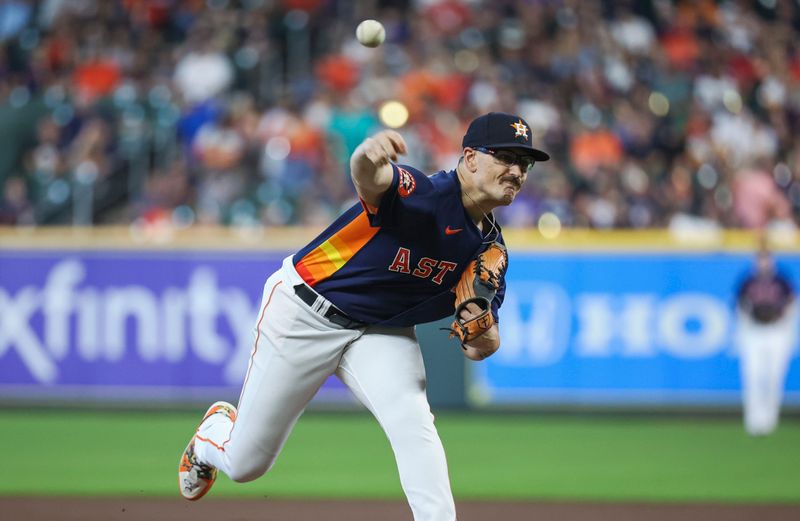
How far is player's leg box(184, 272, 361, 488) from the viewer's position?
571 centimetres

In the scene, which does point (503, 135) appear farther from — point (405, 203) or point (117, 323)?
point (117, 323)

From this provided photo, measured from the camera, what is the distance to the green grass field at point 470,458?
28.1 feet

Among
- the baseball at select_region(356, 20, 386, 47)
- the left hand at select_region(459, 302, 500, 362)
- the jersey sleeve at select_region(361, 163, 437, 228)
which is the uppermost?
the baseball at select_region(356, 20, 386, 47)

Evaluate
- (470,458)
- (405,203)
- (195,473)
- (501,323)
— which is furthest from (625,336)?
(405,203)

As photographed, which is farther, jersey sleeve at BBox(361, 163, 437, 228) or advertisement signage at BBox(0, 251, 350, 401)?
advertisement signage at BBox(0, 251, 350, 401)

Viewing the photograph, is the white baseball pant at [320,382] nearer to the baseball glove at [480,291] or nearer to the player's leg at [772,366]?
the baseball glove at [480,291]

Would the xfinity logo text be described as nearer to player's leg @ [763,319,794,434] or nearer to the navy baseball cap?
player's leg @ [763,319,794,434]

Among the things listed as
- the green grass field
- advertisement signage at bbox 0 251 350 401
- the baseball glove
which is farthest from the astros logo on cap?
advertisement signage at bbox 0 251 350 401

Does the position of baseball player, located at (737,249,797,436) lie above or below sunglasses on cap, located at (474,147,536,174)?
below

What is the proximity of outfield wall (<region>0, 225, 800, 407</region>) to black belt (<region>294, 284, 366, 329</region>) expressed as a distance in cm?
794

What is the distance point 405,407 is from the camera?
18.1 feet

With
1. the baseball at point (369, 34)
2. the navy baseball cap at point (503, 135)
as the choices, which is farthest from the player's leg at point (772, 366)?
the navy baseball cap at point (503, 135)

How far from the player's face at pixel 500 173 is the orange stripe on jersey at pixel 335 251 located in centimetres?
56

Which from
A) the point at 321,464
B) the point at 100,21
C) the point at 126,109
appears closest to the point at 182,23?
the point at 100,21
